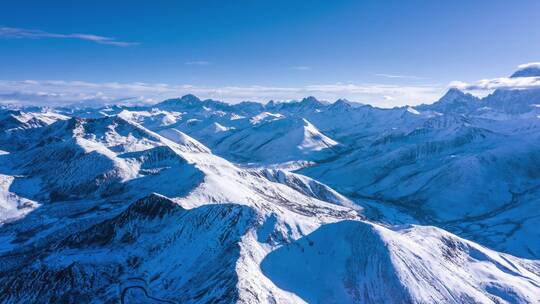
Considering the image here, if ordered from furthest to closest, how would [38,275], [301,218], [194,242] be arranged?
[301,218], [194,242], [38,275]

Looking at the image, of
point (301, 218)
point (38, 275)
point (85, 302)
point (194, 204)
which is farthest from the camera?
point (194, 204)

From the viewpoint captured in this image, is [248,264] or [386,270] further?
[386,270]

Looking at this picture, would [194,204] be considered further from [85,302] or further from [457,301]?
[457,301]

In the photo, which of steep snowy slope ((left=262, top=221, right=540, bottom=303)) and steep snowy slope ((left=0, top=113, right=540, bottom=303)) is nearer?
steep snowy slope ((left=0, top=113, right=540, bottom=303))

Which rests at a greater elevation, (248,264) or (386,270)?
(248,264)

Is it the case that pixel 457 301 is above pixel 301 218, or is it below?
below

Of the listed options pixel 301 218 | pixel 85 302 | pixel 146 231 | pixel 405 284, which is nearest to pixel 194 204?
pixel 146 231

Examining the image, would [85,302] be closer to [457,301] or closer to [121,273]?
[121,273]

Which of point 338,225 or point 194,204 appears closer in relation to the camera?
point 338,225

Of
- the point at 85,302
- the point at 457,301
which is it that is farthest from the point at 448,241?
the point at 85,302

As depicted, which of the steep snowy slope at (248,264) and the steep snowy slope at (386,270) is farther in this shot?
the steep snowy slope at (386,270)
